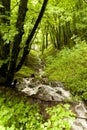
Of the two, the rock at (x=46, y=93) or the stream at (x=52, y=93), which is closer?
the stream at (x=52, y=93)

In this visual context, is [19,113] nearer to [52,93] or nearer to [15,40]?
[15,40]

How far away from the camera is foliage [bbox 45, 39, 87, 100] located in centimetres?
1104

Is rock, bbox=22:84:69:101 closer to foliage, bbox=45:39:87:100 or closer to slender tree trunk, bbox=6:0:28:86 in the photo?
foliage, bbox=45:39:87:100

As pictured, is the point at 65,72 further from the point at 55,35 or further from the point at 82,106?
the point at 55,35

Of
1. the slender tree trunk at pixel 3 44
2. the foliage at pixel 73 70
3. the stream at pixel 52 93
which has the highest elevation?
the slender tree trunk at pixel 3 44

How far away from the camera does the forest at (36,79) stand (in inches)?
243

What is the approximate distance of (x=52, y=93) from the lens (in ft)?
36.4

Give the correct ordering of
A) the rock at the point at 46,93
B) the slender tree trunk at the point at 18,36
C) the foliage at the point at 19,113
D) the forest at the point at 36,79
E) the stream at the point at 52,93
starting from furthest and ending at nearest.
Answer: the rock at the point at 46,93
the stream at the point at 52,93
the slender tree trunk at the point at 18,36
the forest at the point at 36,79
the foliage at the point at 19,113

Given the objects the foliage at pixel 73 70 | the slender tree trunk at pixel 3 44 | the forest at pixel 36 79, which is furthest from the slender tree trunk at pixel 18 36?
the foliage at pixel 73 70

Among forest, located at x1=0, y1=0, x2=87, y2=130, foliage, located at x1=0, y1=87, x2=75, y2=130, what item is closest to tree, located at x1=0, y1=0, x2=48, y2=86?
forest, located at x1=0, y1=0, x2=87, y2=130

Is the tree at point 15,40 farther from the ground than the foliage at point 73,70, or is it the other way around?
the tree at point 15,40

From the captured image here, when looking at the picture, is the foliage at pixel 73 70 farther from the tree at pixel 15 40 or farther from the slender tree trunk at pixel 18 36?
the slender tree trunk at pixel 18 36

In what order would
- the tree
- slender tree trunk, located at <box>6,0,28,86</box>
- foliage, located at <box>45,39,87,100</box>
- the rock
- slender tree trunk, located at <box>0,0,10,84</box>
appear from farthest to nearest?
foliage, located at <box>45,39,87,100</box> < the rock < slender tree trunk, located at <box>0,0,10,84</box> < the tree < slender tree trunk, located at <box>6,0,28,86</box>

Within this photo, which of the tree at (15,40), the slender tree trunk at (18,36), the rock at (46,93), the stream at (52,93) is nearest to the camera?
the slender tree trunk at (18,36)
